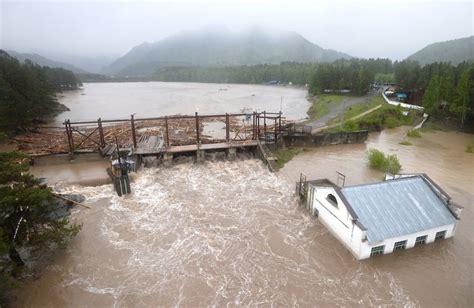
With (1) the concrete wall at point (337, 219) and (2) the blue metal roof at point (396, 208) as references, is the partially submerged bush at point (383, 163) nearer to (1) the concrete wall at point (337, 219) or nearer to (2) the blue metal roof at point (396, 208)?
(2) the blue metal roof at point (396, 208)

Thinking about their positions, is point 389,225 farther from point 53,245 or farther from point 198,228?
point 53,245

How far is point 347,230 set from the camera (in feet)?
46.9

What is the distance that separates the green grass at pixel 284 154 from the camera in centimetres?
2697

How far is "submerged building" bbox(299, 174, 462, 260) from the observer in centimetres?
1363

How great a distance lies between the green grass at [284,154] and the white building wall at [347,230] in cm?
977

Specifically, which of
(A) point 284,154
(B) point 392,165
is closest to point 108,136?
(A) point 284,154

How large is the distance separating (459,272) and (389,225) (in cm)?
360

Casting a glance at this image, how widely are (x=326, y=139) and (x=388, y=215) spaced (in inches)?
756

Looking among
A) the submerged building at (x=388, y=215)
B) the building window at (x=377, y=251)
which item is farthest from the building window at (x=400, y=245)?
the building window at (x=377, y=251)

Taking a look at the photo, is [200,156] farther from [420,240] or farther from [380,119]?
[380,119]

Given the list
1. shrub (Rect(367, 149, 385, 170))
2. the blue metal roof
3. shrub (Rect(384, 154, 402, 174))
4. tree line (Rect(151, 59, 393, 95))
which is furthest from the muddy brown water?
tree line (Rect(151, 59, 393, 95))

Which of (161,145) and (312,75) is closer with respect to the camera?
(161,145)

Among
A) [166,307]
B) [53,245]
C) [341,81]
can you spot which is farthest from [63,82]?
[166,307]

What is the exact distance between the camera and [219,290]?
12281 mm
